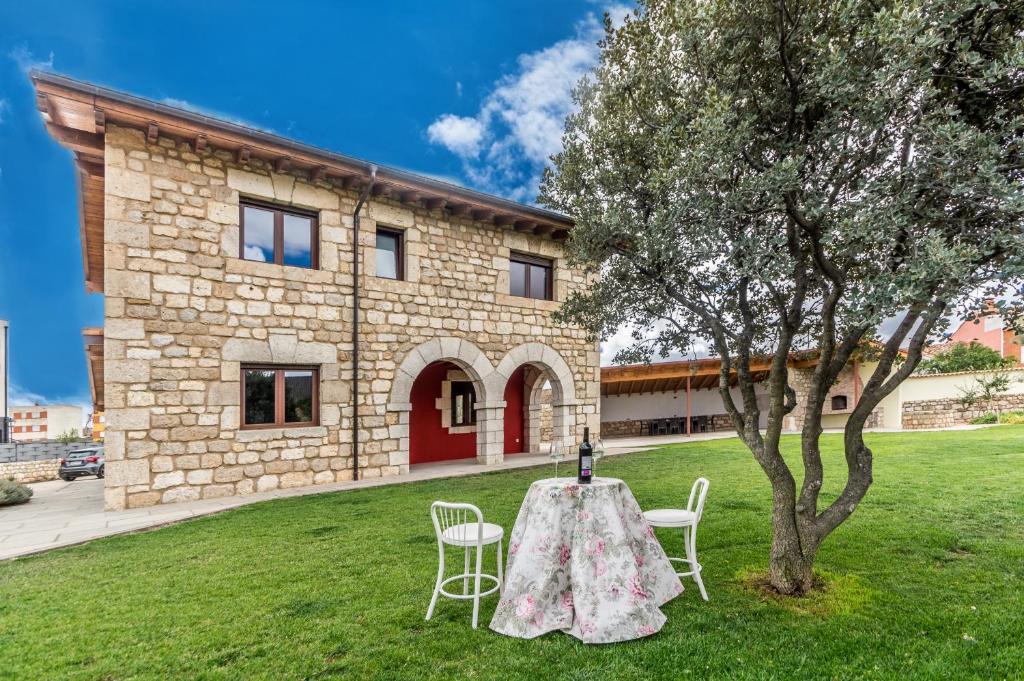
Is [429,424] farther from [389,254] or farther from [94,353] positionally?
[94,353]

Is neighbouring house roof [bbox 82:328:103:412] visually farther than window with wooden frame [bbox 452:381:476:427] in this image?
No

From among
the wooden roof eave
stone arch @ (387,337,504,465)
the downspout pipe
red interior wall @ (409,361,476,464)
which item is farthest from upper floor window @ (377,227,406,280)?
red interior wall @ (409,361,476,464)

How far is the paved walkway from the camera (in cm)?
539

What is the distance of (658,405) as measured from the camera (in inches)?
795

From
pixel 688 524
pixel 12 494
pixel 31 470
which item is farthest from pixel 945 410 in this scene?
pixel 31 470

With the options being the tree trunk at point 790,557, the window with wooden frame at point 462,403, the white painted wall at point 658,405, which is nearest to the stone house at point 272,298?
the window with wooden frame at point 462,403

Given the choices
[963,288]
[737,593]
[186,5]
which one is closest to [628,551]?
[737,593]

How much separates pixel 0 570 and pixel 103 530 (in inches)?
47.6

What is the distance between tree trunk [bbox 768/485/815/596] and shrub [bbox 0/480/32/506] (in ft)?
35.9

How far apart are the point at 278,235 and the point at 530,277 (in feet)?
16.8

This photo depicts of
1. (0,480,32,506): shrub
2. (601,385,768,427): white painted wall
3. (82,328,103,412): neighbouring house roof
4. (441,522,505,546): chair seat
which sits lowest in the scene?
(0,480,32,506): shrub

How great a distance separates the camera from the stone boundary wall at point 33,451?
16.3 metres

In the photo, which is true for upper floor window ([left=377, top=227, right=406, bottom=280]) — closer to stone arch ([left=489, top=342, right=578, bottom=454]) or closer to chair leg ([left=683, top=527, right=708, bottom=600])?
stone arch ([left=489, top=342, right=578, bottom=454])

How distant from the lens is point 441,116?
4094 cm
